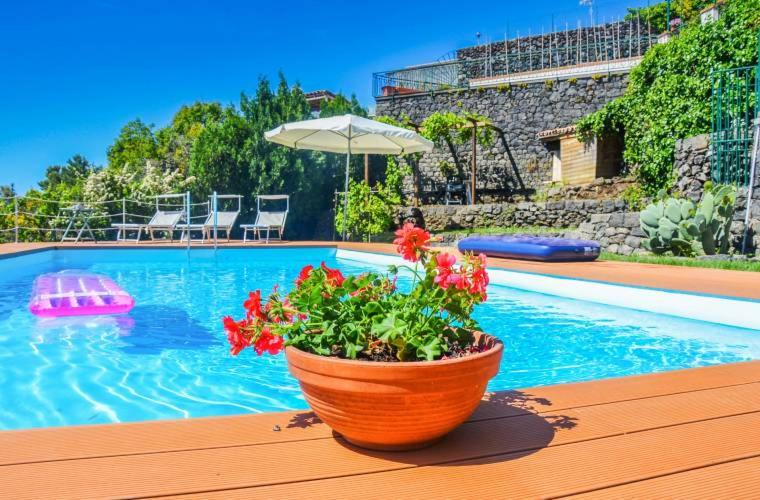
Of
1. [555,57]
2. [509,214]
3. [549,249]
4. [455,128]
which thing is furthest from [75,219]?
[555,57]

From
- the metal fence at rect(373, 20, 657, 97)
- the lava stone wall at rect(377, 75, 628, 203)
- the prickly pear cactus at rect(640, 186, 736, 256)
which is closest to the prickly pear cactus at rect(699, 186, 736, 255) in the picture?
the prickly pear cactus at rect(640, 186, 736, 256)

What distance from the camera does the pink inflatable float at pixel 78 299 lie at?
171 inches

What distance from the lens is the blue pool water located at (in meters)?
2.81

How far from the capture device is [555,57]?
2117 cm

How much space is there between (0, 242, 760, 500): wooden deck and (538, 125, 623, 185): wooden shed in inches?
514

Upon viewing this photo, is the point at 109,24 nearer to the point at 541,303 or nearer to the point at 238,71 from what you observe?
the point at 238,71

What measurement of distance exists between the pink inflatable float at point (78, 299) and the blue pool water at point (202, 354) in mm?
127

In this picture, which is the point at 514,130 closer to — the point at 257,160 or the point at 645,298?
the point at 257,160

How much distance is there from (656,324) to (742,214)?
4.52 m

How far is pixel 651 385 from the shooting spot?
2.11 metres

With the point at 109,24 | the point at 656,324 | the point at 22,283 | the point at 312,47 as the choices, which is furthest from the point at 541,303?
the point at 312,47

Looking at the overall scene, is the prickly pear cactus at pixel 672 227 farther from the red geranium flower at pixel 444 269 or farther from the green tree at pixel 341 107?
the green tree at pixel 341 107

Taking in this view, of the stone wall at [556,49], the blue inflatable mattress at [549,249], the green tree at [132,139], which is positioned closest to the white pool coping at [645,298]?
the blue inflatable mattress at [549,249]

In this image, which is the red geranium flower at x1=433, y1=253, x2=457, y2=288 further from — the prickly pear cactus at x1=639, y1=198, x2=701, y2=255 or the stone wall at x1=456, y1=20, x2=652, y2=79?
the stone wall at x1=456, y1=20, x2=652, y2=79
